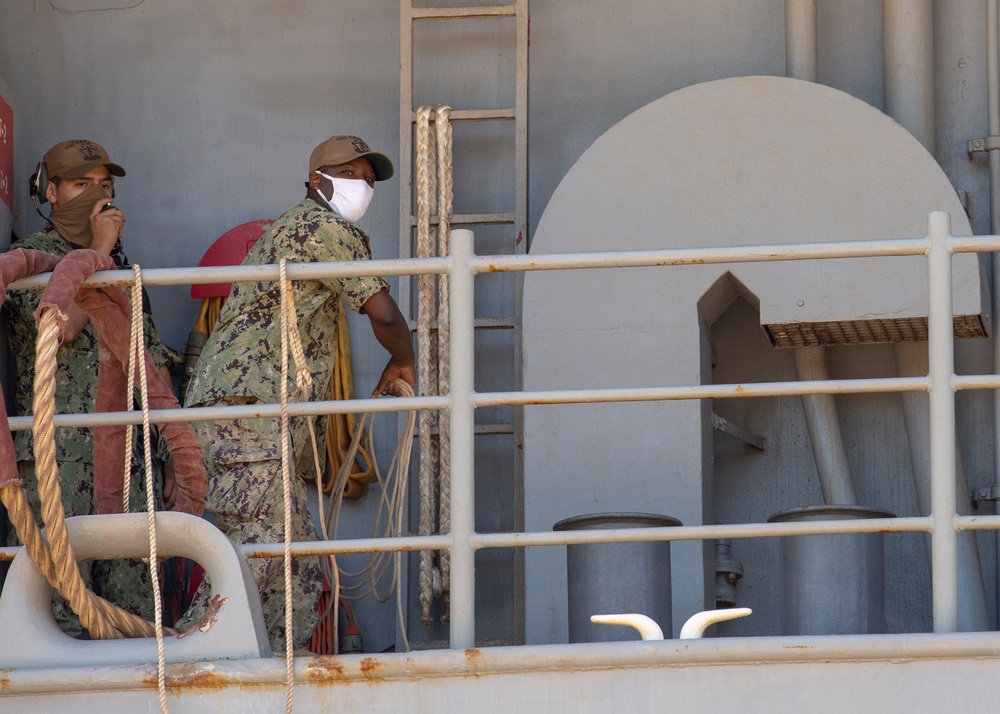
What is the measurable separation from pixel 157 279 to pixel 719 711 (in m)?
1.78

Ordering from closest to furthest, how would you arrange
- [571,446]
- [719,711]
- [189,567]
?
1. [719,711]
2. [571,446]
3. [189,567]

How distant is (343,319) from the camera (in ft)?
21.2

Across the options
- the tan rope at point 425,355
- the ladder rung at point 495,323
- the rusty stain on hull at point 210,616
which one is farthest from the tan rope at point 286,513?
the ladder rung at point 495,323

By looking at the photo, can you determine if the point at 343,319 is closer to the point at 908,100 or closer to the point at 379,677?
the point at 908,100

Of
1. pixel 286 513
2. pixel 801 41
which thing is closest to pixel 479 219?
pixel 801 41

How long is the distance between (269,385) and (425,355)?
1425 millimetres

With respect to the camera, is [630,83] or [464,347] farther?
[630,83]

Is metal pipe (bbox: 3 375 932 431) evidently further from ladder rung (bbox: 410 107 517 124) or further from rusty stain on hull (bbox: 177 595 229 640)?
ladder rung (bbox: 410 107 517 124)

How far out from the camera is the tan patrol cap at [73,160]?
5.80 meters

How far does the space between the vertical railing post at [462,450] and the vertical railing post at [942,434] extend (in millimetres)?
1139

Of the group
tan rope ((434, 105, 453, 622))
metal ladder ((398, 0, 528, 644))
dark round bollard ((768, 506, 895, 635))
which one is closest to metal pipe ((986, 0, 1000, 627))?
dark round bollard ((768, 506, 895, 635))

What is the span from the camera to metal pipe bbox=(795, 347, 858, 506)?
5.85 metres

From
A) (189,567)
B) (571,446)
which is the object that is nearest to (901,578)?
(571,446)

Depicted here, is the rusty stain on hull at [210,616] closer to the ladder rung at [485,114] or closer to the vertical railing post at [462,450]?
the vertical railing post at [462,450]
